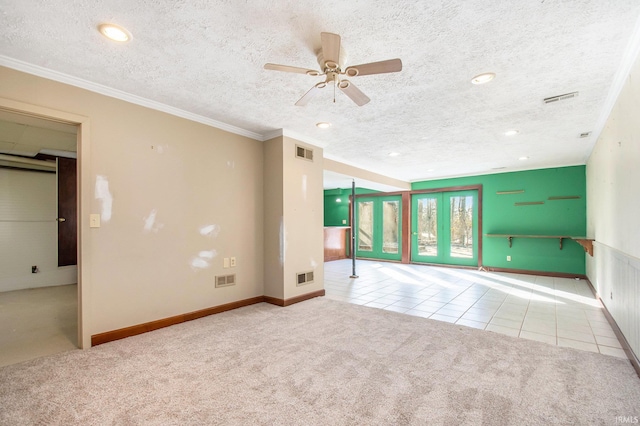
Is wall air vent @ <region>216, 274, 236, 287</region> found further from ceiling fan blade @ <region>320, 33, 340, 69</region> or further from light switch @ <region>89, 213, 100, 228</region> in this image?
ceiling fan blade @ <region>320, 33, 340, 69</region>

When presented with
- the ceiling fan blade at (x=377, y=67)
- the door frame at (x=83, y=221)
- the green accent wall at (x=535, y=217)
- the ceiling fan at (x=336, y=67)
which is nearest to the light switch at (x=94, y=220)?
the door frame at (x=83, y=221)

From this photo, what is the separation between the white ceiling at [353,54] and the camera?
6.08 feet

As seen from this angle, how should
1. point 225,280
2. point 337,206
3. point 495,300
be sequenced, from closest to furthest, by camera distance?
point 225,280
point 495,300
point 337,206

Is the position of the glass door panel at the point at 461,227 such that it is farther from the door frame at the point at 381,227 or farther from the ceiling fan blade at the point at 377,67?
the ceiling fan blade at the point at 377,67

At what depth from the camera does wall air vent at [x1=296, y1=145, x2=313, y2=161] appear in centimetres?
452

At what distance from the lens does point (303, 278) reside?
455 centimetres

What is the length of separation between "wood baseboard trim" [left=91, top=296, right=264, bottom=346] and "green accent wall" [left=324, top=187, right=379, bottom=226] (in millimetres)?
6315

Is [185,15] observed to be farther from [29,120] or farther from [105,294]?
[105,294]

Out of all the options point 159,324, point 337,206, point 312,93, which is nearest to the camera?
point 312,93

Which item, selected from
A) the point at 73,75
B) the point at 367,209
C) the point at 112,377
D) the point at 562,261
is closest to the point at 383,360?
the point at 112,377

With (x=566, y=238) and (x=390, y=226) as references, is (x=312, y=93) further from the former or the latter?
(x=390, y=226)

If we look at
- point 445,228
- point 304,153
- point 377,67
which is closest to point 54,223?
point 304,153

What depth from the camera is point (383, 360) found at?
2.53 m

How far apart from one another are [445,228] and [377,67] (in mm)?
6863
